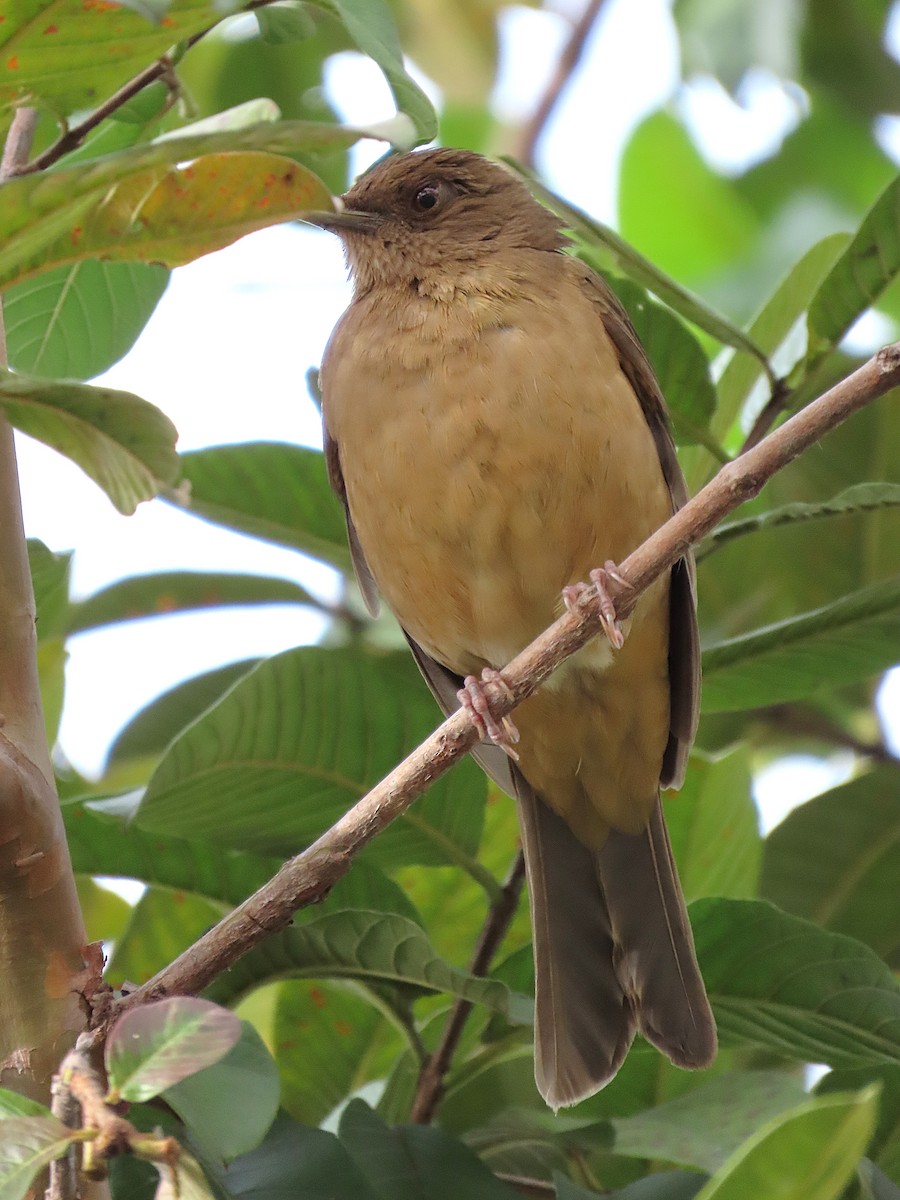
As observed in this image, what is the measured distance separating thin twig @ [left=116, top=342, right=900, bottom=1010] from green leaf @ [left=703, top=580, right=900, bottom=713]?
0.51 m

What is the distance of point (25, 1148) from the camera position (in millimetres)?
1544

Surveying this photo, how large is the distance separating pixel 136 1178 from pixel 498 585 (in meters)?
1.57

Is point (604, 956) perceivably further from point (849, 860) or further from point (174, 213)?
point (174, 213)

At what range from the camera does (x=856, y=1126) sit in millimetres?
1584

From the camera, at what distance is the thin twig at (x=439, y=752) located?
2086mm

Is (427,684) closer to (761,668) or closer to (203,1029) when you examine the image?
(761,668)

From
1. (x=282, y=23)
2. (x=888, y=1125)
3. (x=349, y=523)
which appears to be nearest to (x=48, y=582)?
(x=349, y=523)

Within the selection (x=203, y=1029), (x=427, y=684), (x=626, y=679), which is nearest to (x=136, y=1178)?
(x=203, y=1029)

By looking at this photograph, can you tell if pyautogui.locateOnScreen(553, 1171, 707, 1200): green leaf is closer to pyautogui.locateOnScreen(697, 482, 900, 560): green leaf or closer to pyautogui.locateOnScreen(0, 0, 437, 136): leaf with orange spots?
pyautogui.locateOnScreen(697, 482, 900, 560): green leaf

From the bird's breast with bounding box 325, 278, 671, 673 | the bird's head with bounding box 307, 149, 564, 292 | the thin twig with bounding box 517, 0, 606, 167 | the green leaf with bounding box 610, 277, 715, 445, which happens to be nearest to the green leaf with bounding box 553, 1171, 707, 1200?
the bird's breast with bounding box 325, 278, 671, 673

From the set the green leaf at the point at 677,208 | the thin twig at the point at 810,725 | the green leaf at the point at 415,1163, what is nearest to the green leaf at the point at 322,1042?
the green leaf at the point at 415,1163

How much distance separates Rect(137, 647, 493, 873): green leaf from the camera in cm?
266

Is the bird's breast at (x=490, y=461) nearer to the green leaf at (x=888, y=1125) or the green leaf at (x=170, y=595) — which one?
the green leaf at (x=170, y=595)

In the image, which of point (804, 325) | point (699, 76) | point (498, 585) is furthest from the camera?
point (699, 76)
